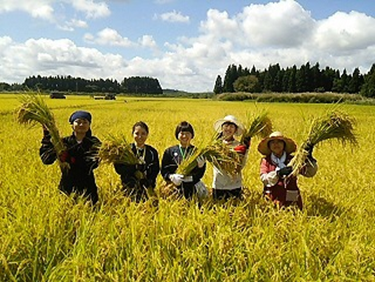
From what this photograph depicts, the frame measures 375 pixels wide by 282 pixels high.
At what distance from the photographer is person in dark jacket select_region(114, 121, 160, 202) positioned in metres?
4.23

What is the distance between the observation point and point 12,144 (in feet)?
29.0

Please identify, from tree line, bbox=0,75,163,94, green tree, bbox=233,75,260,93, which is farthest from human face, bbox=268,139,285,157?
tree line, bbox=0,75,163,94

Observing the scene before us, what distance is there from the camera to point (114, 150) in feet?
13.2

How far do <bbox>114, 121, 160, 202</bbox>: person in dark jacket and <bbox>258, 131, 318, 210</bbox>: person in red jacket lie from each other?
1.25 m

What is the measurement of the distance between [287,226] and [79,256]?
1.79 meters

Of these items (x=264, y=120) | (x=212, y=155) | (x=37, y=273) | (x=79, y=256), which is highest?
(x=264, y=120)

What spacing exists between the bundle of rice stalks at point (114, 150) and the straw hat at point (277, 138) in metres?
1.51

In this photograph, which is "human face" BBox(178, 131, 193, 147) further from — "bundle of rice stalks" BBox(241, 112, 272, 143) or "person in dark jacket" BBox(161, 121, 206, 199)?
"bundle of rice stalks" BBox(241, 112, 272, 143)

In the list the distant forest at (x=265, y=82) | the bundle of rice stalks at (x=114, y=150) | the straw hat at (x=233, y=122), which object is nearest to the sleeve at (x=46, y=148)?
the bundle of rice stalks at (x=114, y=150)

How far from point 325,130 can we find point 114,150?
A: 2.19m

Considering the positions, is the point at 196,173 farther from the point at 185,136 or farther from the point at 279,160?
the point at 279,160

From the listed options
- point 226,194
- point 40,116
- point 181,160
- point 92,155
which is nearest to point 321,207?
point 226,194

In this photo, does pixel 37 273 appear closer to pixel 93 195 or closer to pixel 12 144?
pixel 93 195

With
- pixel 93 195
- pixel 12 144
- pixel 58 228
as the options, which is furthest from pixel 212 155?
pixel 12 144
